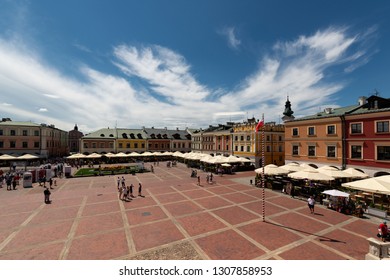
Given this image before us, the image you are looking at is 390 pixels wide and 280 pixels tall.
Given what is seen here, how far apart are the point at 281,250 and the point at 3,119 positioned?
253ft

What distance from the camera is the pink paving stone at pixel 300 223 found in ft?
41.5

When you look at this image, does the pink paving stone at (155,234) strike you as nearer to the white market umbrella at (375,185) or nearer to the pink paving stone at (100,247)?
the pink paving stone at (100,247)

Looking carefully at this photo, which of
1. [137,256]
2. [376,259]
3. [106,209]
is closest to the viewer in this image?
[376,259]

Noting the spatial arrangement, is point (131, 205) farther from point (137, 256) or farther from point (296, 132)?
point (296, 132)

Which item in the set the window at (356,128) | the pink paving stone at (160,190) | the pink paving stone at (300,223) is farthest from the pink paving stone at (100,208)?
the window at (356,128)

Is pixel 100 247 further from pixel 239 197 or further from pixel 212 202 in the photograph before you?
pixel 239 197

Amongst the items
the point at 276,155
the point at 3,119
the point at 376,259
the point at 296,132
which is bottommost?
the point at 376,259

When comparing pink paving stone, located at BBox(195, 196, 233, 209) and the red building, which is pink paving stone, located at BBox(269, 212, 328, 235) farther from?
the red building

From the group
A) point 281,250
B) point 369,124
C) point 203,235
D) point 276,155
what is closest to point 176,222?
point 203,235

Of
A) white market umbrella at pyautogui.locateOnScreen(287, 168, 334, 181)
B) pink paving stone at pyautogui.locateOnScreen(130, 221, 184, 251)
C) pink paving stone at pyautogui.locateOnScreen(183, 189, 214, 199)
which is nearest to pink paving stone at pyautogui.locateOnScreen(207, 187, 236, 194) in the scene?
pink paving stone at pyautogui.locateOnScreen(183, 189, 214, 199)

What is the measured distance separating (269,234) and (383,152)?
22.0 meters

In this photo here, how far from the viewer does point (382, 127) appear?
2334 centimetres

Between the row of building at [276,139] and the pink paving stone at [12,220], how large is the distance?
62.1ft

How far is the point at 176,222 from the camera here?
13.9m
